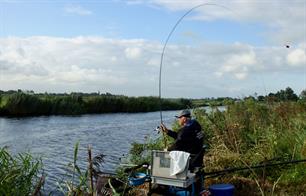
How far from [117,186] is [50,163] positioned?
8.88m

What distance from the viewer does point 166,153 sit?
5801 mm

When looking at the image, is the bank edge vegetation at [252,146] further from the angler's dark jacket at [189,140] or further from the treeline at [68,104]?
the treeline at [68,104]

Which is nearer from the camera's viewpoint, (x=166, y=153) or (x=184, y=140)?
(x=166, y=153)

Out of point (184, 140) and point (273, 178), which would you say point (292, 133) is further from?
point (184, 140)

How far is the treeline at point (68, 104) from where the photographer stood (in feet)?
99.2

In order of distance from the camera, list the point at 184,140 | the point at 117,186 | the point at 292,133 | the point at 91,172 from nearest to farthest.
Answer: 1. the point at 91,172
2. the point at 117,186
3. the point at 184,140
4. the point at 292,133

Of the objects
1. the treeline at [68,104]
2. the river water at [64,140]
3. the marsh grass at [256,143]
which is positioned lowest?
the river water at [64,140]

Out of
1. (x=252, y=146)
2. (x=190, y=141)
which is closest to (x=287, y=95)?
(x=252, y=146)

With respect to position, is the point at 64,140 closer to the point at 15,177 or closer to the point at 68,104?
the point at 15,177

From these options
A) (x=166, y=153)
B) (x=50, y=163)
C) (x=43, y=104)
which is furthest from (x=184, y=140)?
(x=43, y=104)

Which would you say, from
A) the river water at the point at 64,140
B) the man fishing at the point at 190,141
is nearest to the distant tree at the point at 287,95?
the river water at the point at 64,140

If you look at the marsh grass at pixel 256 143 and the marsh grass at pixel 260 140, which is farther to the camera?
the marsh grass at pixel 260 140

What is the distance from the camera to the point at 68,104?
3366cm

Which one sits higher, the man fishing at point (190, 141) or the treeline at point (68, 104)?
the treeline at point (68, 104)
